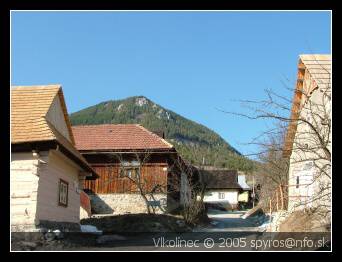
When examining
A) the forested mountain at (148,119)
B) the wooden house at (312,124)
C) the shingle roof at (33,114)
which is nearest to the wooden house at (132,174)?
the wooden house at (312,124)

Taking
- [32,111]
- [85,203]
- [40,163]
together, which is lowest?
[85,203]

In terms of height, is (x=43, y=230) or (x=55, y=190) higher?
(x=55, y=190)

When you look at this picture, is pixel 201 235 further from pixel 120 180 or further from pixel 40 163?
pixel 120 180

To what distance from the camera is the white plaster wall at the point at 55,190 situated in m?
16.2

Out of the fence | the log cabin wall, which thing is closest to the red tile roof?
the log cabin wall

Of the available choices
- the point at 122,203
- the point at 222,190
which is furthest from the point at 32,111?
the point at 222,190

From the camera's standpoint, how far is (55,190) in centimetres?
1773

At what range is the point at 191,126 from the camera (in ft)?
519

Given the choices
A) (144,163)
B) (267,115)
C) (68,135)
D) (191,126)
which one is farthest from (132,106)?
(267,115)

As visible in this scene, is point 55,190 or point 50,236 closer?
point 50,236

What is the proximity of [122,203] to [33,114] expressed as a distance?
16.5 metres

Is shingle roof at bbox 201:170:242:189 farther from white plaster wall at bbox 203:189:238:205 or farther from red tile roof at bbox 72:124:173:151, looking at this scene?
red tile roof at bbox 72:124:173:151

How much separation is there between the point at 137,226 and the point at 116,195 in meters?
8.08
